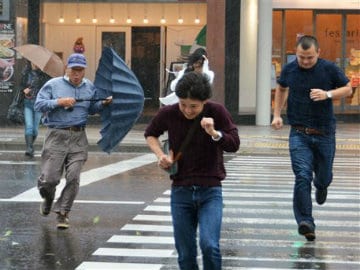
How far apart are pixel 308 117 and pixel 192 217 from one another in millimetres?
2993

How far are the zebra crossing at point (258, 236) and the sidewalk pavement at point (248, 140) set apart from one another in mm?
6034

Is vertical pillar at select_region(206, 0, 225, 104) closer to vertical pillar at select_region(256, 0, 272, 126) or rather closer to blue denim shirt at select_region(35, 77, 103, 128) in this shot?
vertical pillar at select_region(256, 0, 272, 126)

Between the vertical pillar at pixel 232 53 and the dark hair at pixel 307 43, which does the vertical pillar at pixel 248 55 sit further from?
the dark hair at pixel 307 43

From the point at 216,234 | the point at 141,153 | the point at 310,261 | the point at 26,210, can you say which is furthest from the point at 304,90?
the point at 141,153

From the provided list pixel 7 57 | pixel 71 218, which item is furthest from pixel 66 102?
pixel 7 57

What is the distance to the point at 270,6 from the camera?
23.9 metres

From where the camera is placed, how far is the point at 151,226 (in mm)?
8750

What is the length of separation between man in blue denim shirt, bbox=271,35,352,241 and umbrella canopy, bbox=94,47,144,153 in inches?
67.5

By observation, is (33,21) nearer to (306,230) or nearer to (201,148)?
(306,230)

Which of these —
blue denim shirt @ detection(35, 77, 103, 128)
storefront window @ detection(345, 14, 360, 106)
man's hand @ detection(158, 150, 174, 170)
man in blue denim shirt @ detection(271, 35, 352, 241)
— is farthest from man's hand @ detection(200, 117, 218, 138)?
storefront window @ detection(345, 14, 360, 106)

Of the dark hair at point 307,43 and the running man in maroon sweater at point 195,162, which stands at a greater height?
the dark hair at point 307,43

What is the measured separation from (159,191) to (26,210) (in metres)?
2.31

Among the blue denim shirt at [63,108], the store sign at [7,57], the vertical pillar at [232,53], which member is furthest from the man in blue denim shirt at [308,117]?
the vertical pillar at [232,53]

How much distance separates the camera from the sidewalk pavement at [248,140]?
712 inches
